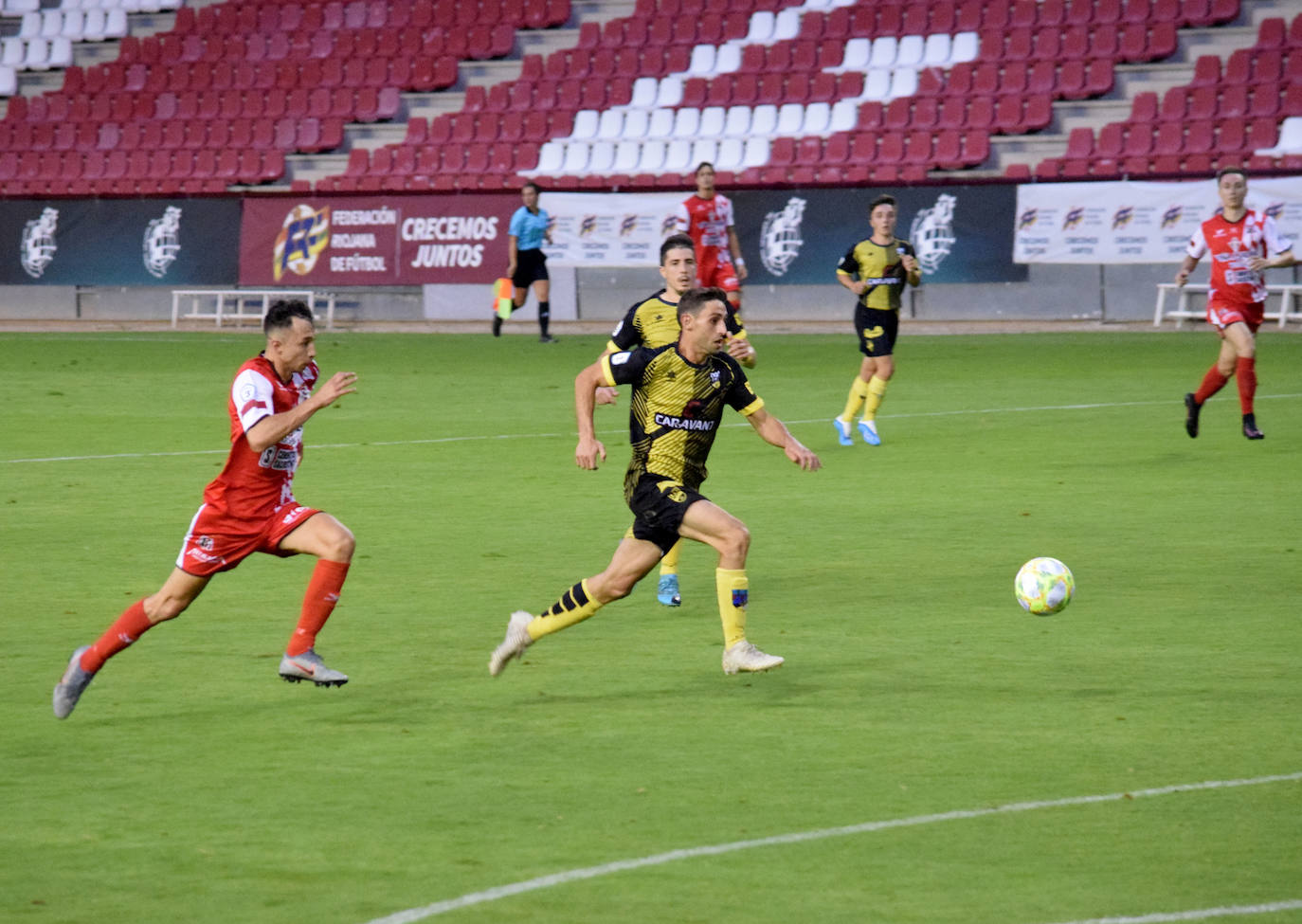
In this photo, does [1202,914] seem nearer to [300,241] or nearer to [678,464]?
[678,464]

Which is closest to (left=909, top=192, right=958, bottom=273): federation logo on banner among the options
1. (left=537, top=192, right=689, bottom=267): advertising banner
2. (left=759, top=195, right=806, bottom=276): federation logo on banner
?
(left=759, top=195, right=806, bottom=276): federation logo on banner

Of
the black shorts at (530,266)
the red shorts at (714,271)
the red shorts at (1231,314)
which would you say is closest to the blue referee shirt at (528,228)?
the black shorts at (530,266)

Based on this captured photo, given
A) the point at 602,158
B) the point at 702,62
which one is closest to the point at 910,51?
the point at 702,62

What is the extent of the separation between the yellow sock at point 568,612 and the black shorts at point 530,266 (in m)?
21.0

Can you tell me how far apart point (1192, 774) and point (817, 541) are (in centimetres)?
514

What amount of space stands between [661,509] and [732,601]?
17.9 inches

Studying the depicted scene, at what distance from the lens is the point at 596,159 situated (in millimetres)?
34062

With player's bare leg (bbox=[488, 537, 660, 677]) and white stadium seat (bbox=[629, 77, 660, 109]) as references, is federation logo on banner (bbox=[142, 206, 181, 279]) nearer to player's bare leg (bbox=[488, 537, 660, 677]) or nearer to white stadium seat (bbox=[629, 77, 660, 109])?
white stadium seat (bbox=[629, 77, 660, 109])

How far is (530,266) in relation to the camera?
2866 cm

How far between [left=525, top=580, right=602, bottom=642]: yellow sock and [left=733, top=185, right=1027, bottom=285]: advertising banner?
2161cm

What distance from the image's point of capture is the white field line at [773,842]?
4.82 meters

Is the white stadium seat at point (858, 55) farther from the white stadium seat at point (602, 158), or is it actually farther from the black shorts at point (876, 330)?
the black shorts at point (876, 330)

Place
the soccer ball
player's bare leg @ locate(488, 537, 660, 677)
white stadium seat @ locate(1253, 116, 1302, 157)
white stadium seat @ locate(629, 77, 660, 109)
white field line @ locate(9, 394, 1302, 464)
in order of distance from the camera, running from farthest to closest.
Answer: white stadium seat @ locate(629, 77, 660, 109) → white stadium seat @ locate(1253, 116, 1302, 157) → white field line @ locate(9, 394, 1302, 464) → the soccer ball → player's bare leg @ locate(488, 537, 660, 677)

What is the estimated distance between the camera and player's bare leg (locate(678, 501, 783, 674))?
7.54 m
